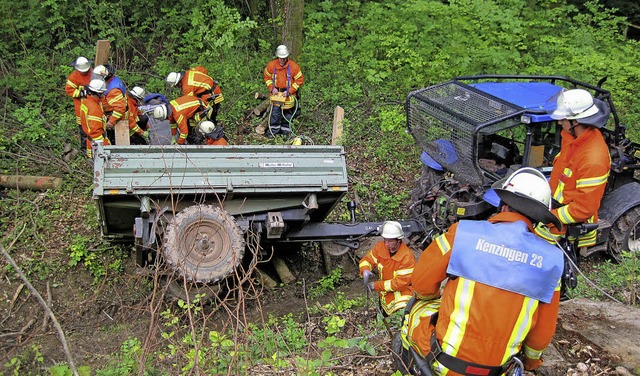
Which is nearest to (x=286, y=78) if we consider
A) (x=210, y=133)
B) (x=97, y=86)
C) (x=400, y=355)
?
(x=210, y=133)

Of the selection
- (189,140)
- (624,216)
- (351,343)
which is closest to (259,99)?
(189,140)

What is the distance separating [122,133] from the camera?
7.92 metres

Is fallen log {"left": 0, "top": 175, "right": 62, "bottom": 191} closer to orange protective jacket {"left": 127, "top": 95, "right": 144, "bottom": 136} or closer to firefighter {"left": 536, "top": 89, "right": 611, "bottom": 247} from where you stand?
orange protective jacket {"left": 127, "top": 95, "right": 144, "bottom": 136}

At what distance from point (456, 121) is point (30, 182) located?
225 inches

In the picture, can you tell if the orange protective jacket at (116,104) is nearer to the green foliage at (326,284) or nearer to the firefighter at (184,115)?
the firefighter at (184,115)

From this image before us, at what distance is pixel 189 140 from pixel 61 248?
2.09 m

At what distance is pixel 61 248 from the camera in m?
7.65

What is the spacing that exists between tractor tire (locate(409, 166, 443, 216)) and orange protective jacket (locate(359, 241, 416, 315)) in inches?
57.9

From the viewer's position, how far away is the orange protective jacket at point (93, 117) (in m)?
8.23

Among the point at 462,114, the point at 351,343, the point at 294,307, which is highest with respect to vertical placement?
the point at 462,114

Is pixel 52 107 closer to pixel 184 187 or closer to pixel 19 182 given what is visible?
pixel 19 182

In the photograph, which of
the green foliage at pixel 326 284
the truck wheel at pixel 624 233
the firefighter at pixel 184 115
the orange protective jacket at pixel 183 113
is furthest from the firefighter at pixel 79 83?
the truck wheel at pixel 624 233

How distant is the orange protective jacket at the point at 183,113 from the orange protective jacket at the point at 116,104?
0.72 meters

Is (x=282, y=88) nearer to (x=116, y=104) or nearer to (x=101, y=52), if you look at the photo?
(x=116, y=104)
